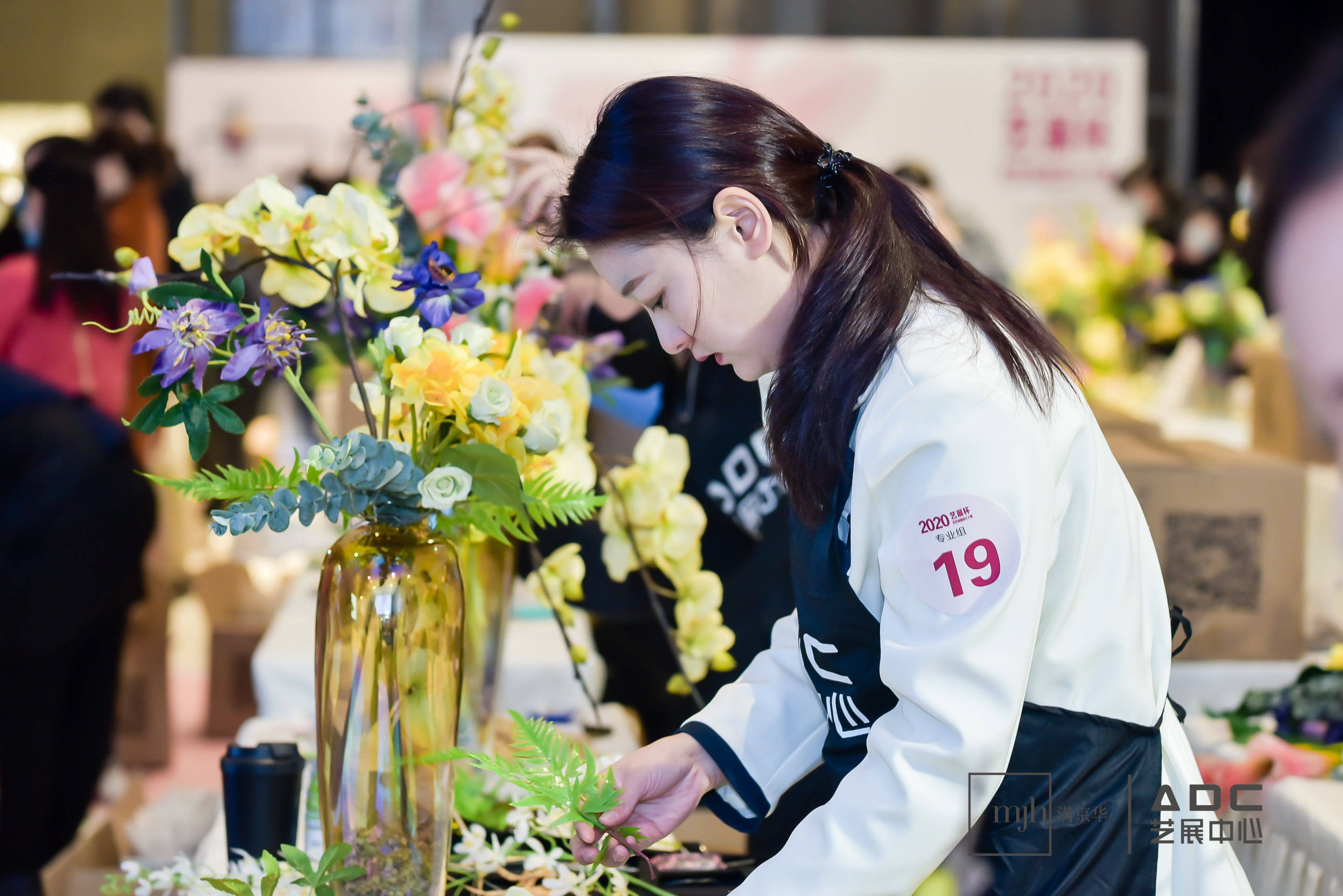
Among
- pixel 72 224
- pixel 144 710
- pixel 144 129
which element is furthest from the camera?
pixel 144 129

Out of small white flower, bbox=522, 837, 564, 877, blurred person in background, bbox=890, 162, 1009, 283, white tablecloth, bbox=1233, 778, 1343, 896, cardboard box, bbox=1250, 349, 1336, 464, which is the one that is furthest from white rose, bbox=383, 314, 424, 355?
cardboard box, bbox=1250, 349, 1336, 464

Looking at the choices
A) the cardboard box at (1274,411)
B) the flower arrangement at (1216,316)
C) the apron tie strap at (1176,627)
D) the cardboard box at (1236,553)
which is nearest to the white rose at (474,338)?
the apron tie strap at (1176,627)

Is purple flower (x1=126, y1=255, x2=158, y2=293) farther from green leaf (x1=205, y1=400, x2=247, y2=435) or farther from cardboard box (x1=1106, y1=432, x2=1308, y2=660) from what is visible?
cardboard box (x1=1106, y1=432, x2=1308, y2=660)

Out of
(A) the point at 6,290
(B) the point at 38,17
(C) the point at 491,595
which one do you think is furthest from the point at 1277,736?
(B) the point at 38,17

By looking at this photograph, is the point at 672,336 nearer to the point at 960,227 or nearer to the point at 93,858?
the point at 93,858

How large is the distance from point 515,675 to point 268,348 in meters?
0.90

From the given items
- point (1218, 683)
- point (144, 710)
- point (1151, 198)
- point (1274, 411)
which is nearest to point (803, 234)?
point (1218, 683)

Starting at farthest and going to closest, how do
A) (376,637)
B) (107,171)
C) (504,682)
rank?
(107,171) → (504,682) → (376,637)

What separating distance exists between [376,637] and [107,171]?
9.93 feet

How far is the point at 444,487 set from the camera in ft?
2.82

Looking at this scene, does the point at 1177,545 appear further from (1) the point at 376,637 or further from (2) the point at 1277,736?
(1) the point at 376,637

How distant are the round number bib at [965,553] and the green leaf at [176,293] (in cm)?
51

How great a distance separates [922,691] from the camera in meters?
0.70

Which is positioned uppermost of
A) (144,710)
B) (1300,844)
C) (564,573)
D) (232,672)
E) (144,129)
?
(144,129)
